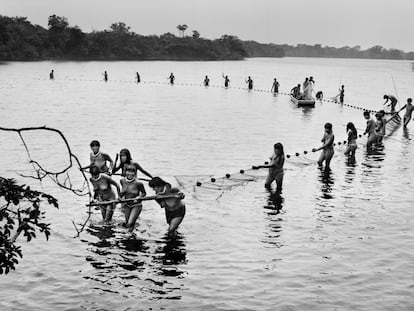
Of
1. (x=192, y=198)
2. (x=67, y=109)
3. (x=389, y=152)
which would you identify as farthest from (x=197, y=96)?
(x=192, y=198)

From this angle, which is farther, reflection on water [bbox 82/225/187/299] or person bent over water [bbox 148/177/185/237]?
person bent over water [bbox 148/177/185/237]

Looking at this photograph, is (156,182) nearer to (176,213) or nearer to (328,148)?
(176,213)

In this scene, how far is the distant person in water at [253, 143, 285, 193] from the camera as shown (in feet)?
62.2

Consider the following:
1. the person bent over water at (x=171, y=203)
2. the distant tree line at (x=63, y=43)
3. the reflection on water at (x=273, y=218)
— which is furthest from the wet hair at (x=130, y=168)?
the distant tree line at (x=63, y=43)

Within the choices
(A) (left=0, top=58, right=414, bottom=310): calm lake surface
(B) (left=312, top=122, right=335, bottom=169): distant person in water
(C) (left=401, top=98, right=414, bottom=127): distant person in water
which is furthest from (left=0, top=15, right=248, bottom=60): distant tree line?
(B) (left=312, top=122, right=335, bottom=169): distant person in water

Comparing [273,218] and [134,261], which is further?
[273,218]

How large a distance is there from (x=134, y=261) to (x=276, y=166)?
7445 mm

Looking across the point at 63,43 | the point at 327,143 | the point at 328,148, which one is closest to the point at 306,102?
the point at 328,148

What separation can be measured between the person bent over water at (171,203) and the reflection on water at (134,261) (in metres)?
0.45

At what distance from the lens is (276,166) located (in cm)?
1953

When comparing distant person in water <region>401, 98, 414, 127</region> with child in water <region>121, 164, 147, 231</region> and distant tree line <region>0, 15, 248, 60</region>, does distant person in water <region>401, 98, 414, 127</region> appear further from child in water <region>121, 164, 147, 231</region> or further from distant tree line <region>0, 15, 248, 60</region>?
distant tree line <region>0, 15, 248, 60</region>

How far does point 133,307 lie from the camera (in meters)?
11.5

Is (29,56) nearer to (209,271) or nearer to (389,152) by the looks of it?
(389,152)

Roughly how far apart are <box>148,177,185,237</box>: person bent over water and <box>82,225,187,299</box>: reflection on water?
449 mm
